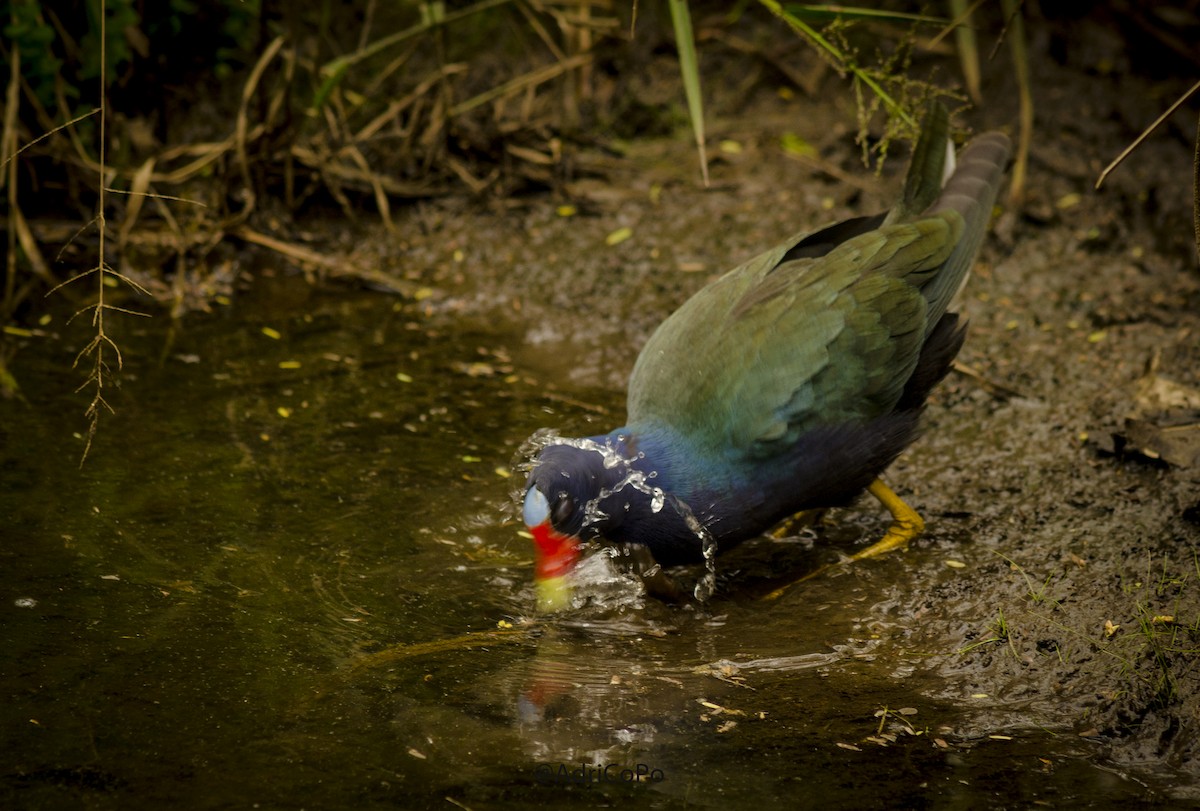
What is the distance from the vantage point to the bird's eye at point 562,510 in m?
3.26

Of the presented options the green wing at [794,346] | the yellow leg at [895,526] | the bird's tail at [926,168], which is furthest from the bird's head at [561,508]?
the bird's tail at [926,168]

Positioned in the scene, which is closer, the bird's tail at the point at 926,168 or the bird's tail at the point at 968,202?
the bird's tail at the point at 968,202

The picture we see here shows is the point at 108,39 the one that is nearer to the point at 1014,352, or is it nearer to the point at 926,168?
the point at 926,168

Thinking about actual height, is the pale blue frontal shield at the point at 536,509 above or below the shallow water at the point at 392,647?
above

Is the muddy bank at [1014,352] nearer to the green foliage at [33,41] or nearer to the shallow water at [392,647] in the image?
the shallow water at [392,647]

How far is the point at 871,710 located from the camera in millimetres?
3039

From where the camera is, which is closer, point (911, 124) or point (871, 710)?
point (871, 710)

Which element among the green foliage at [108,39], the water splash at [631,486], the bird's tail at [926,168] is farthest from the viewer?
the green foliage at [108,39]

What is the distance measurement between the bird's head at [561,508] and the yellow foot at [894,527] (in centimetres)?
88

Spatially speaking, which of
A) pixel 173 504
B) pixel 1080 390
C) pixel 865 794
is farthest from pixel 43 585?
pixel 1080 390

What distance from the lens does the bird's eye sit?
3258 millimetres

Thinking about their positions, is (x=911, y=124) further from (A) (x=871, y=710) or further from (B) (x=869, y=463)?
(A) (x=871, y=710)

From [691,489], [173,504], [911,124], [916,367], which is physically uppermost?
[911,124]

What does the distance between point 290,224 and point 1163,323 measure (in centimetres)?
410
